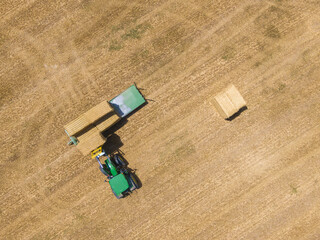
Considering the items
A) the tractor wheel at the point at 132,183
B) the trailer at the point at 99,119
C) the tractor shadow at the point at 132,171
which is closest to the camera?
the trailer at the point at 99,119

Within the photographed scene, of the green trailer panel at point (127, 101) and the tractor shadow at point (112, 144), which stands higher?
the green trailer panel at point (127, 101)

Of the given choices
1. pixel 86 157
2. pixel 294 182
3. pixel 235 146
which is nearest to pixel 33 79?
pixel 86 157

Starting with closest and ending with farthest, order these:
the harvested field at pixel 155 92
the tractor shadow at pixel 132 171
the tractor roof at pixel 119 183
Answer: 1. the tractor roof at pixel 119 183
2. the harvested field at pixel 155 92
3. the tractor shadow at pixel 132 171

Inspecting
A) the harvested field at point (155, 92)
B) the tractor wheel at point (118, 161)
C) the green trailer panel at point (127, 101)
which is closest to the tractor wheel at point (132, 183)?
the tractor wheel at point (118, 161)

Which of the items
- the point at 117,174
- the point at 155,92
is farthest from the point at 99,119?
the point at 155,92

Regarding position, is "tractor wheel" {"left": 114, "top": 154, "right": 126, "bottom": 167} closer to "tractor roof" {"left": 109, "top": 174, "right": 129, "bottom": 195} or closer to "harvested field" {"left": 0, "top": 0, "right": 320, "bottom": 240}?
"tractor roof" {"left": 109, "top": 174, "right": 129, "bottom": 195}

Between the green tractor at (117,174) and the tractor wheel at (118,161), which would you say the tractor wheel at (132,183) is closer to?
the green tractor at (117,174)
